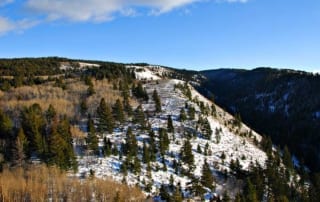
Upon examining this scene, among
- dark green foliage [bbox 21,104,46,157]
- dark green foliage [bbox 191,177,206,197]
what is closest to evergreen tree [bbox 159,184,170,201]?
dark green foliage [bbox 191,177,206,197]

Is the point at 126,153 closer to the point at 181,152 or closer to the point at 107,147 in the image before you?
the point at 107,147

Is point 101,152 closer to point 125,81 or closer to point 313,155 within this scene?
point 125,81

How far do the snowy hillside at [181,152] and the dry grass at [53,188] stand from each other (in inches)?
135

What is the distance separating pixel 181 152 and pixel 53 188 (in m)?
25.5

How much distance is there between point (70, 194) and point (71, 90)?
57.6 metres

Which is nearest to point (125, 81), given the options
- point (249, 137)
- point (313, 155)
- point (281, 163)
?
point (249, 137)

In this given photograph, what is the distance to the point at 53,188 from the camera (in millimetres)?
47031

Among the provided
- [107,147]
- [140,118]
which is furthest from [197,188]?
[140,118]

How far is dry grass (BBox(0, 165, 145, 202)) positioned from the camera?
148 ft

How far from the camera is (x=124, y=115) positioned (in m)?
79.9

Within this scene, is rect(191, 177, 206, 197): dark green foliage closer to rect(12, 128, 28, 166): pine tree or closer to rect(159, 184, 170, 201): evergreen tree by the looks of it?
rect(159, 184, 170, 201): evergreen tree

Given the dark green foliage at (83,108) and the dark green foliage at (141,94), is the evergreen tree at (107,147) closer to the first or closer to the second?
the dark green foliage at (83,108)

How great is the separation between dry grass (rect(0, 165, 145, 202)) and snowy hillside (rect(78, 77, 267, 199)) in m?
3.42

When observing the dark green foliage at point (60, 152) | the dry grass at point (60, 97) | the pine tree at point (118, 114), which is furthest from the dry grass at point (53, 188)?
the dry grass at point (60, 97)
